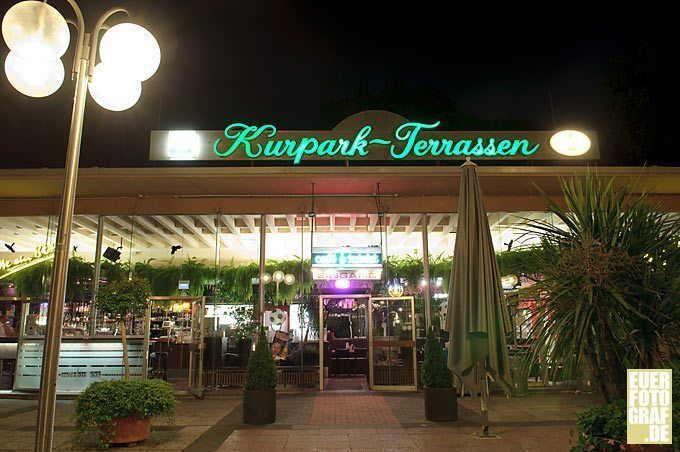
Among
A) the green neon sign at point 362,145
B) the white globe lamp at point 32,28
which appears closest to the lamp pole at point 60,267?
the white globe lamp at point 32,28

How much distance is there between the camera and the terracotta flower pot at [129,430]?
6.16m

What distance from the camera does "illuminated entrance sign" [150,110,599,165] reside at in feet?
35.6

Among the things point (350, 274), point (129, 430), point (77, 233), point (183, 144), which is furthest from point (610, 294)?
point (77, 233)

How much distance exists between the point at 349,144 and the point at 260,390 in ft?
18.0

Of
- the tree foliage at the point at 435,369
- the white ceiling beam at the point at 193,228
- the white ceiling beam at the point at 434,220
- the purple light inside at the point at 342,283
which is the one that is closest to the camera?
the tree foliage at the point at 435,369

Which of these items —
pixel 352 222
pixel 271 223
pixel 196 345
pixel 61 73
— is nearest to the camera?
pixel 61 73

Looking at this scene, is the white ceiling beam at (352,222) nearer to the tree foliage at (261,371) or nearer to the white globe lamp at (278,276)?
the white globe lamp at (278,276)

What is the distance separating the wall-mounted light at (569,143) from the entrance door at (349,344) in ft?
18.3

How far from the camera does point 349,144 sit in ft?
35.7

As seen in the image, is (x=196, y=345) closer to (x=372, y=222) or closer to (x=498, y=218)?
(x=372, y=222)

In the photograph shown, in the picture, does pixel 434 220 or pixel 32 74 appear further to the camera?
pixel 434 220

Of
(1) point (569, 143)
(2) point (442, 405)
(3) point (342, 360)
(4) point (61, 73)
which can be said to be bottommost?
(2) point (442, 405)

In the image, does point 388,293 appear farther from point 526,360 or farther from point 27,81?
point 27,81

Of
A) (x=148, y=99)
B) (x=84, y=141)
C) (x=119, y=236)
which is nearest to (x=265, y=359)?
(x=119, y=236)
